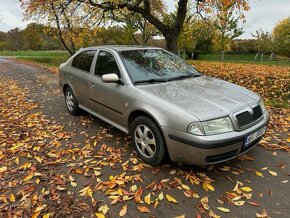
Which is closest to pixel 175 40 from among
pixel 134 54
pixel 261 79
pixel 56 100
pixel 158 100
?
pixel 261 79

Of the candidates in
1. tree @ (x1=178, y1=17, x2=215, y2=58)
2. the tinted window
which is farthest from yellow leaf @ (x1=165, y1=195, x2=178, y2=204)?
tree @ (x1=178, y1=17, x2=215, y2=58)

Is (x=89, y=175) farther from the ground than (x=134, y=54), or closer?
closer

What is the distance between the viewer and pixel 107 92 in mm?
4586

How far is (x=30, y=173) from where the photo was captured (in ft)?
12.8

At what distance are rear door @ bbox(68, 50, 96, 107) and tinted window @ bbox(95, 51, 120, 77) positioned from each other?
0.27 metres

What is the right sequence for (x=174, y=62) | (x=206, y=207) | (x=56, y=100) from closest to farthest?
(x=206, y=207), (x=174, y=62), (x=56, y=100)

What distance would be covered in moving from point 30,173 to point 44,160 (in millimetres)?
396

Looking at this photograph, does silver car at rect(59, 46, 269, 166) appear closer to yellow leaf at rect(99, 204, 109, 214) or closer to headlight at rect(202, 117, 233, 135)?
headlight at rect(202, 117, 233, 135)

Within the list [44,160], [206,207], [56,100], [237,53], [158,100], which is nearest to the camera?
[206,207]

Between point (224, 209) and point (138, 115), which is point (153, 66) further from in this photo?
point (224, 209)

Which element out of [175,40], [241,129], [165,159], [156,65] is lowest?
[165,159]

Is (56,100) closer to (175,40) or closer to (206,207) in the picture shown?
(175,40)

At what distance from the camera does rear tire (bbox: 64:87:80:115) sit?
20.1 feet

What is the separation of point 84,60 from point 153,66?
5.87 ft
